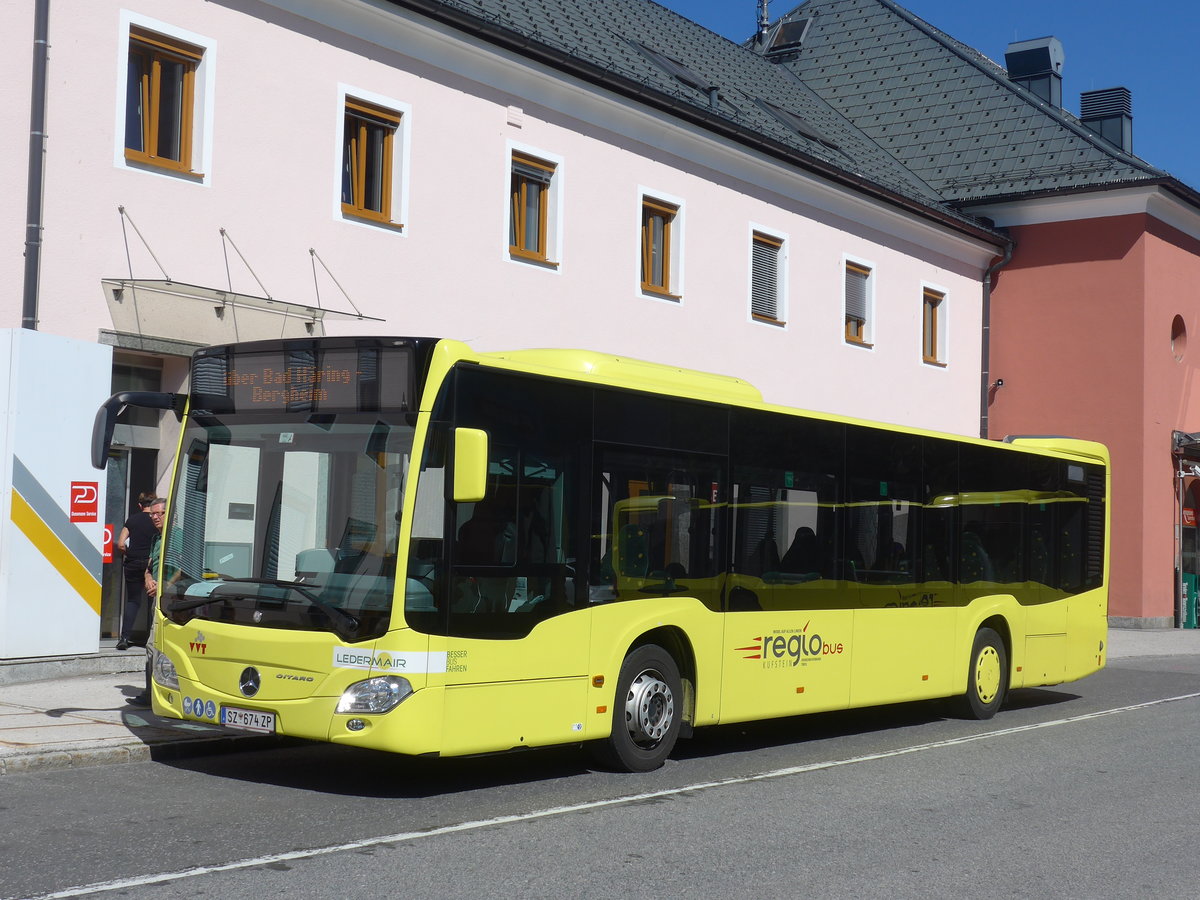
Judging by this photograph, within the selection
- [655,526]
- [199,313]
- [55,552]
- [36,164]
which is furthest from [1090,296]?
[55,552]

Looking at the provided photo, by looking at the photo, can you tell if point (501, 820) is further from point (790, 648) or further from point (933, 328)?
point (933, 328)

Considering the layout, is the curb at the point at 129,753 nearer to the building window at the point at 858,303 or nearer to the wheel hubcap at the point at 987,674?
the wheel hubcap at the point at 987,674

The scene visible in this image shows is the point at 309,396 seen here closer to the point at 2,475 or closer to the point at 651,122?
the point at 2,475

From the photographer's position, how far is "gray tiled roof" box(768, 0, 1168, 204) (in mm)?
31438

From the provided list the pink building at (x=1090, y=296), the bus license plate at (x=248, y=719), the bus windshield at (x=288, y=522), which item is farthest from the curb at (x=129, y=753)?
the pink building at (x=1090, y=296)

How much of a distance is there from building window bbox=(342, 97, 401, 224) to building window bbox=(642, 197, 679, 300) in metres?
5.32

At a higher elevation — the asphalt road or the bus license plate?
the bus license plate

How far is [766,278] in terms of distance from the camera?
2486 centimetres

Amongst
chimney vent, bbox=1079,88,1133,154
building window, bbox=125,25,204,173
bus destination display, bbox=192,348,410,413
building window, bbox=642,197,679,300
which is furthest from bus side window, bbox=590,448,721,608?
chimney vent, bbox=1079,88,1133,154

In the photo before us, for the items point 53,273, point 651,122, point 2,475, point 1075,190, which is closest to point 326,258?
point 53,273

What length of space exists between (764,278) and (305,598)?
1754 cm

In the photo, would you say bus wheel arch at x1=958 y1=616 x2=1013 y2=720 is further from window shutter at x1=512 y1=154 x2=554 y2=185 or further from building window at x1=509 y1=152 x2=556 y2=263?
window shutter at x1=512 y1=154 x2=554 y2=185

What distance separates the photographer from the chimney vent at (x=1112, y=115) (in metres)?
36.0

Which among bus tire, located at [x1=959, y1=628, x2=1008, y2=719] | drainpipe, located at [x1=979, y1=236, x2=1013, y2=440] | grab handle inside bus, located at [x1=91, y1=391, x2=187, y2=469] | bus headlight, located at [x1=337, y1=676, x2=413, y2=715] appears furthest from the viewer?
drainpipe, located at [x1=979, y1=236, x2=1013, y2=440]
